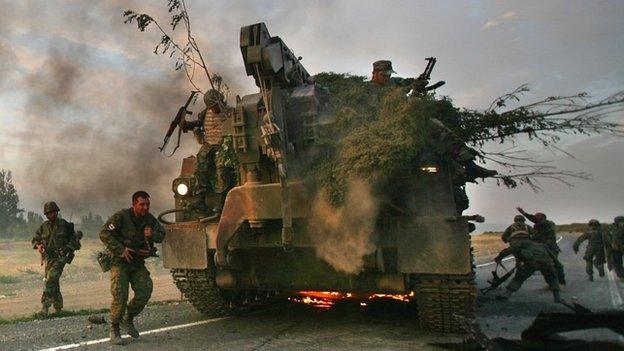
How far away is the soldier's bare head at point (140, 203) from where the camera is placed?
202 inches

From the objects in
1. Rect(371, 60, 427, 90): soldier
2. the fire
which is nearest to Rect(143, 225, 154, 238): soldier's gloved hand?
the fire

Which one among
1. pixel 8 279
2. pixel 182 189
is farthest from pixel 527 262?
pixel 8 279

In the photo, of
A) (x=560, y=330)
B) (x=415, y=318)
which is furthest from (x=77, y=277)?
(x=560, y=330)

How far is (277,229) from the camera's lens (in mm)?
5180

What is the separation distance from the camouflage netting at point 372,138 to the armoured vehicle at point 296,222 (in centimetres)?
18

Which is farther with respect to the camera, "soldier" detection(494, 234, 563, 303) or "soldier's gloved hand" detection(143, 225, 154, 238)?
"soldier" detection(494, 234, 563, 303)

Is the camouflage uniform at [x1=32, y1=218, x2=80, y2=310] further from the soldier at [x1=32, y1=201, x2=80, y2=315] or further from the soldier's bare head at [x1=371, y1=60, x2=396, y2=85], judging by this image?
the soldier's bare head at [x1=371, y1=60, x2=396, y2=85]

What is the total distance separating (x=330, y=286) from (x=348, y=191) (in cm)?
120

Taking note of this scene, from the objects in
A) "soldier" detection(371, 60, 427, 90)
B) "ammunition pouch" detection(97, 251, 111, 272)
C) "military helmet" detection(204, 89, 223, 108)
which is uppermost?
"soldier" detection(371, 60, 427, 90)

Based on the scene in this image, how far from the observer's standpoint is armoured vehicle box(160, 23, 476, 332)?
4.76 metres

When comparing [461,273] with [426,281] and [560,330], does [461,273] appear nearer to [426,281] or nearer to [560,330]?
[426,281]

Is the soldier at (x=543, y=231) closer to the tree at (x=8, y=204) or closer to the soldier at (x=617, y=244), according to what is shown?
the soldier at (x=617, y=244)

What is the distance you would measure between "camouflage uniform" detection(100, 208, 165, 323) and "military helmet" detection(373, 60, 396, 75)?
3.38m

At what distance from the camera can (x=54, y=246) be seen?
773 cm
